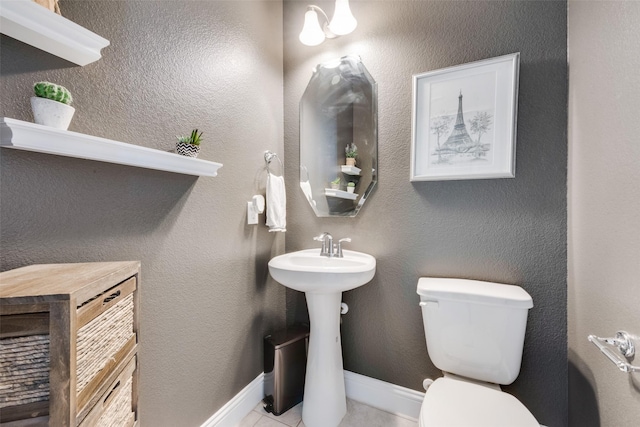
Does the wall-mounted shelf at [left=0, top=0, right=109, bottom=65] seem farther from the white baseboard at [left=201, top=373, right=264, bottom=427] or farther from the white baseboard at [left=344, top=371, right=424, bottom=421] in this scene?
the white baseboard at [left=344, top=371, right=424, bottom=421]

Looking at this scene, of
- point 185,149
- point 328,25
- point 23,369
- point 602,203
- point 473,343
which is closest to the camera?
point 23,369

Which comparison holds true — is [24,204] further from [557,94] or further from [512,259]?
[557,94]

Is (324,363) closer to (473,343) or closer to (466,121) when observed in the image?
(473,343)

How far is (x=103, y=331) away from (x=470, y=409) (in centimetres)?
117

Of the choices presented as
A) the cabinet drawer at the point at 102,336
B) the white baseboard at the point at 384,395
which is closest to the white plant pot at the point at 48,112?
the cabinet drawer at the point at 102,336

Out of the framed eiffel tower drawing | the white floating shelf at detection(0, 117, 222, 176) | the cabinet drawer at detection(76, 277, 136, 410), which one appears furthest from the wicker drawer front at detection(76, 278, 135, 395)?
the framed eiffel tower drawing

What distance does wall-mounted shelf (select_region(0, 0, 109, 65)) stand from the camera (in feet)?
1.95

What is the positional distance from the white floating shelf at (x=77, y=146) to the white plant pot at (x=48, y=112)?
0.04 m

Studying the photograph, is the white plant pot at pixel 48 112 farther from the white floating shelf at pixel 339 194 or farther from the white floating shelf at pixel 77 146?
the white floating shelf at pixel 339 194

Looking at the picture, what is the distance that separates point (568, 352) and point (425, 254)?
708 millimetres

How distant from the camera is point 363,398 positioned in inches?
60.2

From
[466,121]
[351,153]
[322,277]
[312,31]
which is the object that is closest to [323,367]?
[322,277]

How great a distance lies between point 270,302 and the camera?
1.62m

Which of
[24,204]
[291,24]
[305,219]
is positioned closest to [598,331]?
[305,219]
